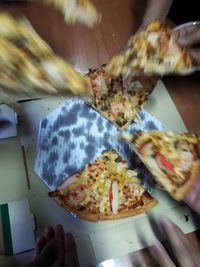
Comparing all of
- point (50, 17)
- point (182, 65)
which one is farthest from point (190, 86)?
point (50, 17)

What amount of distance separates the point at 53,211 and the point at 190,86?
47cm

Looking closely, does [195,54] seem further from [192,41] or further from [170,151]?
[170,151]

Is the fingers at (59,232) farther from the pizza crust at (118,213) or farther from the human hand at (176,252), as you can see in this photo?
the human hand at (176,252)

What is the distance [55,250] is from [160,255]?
0.60 ft

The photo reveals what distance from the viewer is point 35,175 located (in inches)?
26.4

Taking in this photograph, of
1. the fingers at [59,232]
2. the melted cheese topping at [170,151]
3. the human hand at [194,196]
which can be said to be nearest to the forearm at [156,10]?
the melted cheese topping at [170,151]

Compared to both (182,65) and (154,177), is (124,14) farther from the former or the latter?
(154,177)

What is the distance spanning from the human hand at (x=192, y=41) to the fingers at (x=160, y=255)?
376 mm

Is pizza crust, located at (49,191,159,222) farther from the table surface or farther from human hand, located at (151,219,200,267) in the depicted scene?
the table surface

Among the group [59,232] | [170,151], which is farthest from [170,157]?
[59,232]

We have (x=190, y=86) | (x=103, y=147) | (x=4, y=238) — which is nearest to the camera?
(x=4, y=238)

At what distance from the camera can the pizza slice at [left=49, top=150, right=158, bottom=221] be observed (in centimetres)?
63

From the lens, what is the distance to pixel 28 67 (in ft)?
1.69

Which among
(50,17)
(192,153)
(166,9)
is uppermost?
(50,17)
